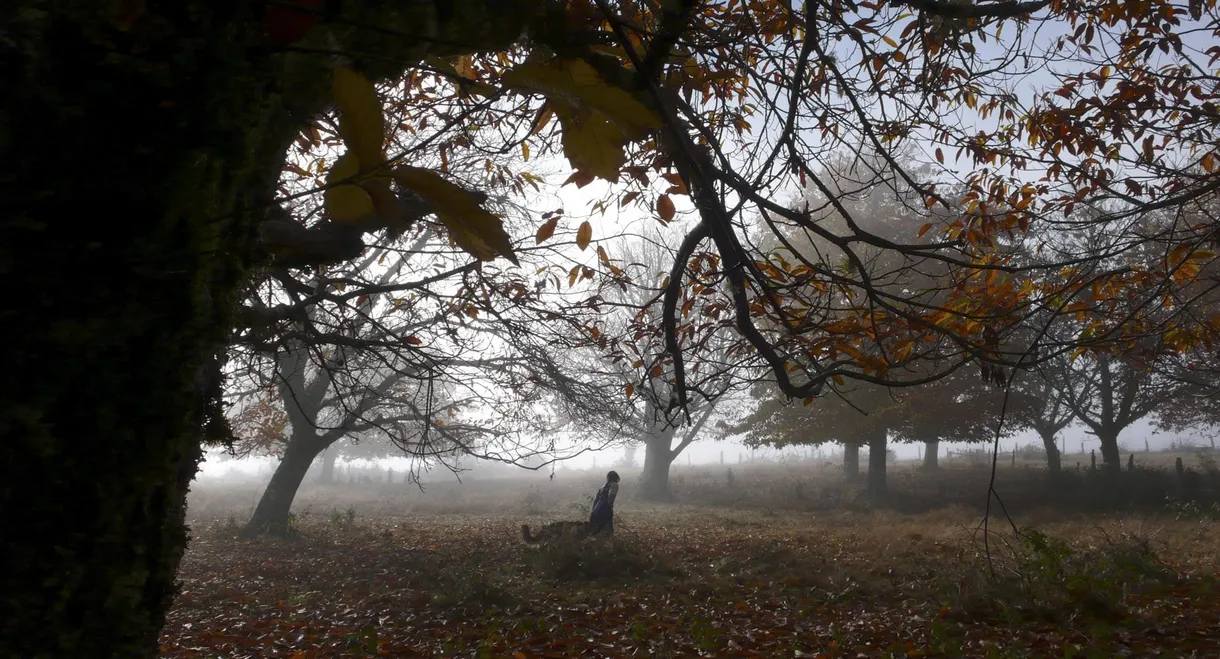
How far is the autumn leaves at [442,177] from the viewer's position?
689 millimetres

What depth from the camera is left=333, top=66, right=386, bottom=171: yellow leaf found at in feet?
2.23

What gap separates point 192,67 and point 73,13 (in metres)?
0.11

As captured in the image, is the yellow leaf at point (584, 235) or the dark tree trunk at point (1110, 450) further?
the dark tree trunk at point (1110, 450)

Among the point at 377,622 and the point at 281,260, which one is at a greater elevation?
the point at 281,260

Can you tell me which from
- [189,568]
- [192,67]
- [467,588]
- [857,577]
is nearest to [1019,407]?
[857,577]

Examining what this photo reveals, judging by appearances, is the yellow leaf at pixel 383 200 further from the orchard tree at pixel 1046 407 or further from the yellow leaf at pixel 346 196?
the orchard tree at pixel 1046 407

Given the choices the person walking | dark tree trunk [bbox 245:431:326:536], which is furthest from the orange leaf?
dark tree trunk [bbox 245:431:326:536]

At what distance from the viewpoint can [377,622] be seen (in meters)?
6.20

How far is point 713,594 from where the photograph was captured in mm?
7129

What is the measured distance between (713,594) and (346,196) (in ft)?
23.6

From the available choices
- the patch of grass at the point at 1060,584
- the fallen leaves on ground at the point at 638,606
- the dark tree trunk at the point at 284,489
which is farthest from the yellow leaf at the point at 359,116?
the dark tree trunk at the point at 284,489

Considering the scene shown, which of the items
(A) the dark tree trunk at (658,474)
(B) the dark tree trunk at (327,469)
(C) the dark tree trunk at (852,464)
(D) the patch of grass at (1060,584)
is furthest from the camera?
(B) the dark tree trunk at (327,469)

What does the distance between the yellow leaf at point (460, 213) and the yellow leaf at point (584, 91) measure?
9.0 inches

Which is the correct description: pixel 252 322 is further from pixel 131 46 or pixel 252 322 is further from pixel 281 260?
pixel 131 46
